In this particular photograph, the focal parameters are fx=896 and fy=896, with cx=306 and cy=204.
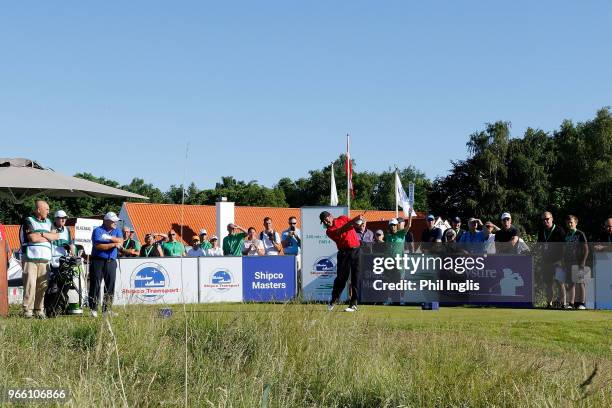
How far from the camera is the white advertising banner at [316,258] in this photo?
2000 cm

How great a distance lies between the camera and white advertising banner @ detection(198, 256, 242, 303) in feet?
66.5

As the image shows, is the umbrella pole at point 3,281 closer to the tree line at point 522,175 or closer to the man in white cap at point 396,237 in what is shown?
the man in white cap at point 396,237

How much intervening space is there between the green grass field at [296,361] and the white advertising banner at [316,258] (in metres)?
6.37

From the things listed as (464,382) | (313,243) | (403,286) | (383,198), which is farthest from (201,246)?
(383,198)

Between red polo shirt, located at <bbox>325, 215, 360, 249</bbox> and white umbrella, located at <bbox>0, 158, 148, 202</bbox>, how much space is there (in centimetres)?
519

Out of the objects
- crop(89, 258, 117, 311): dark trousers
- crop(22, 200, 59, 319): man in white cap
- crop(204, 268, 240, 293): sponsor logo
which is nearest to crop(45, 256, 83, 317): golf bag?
crop(22, 200, 59, 319): man in white cap

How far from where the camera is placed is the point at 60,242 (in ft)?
55.6

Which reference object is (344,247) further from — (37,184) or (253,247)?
(37,184)

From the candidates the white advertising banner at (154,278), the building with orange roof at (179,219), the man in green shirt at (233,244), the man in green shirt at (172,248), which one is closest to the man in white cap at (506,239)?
the man in green shirt at (233,244)

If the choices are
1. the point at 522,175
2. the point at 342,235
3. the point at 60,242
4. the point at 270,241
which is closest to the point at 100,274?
the point at 60,242

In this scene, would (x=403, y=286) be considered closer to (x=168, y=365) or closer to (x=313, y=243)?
(x=313, y=243)

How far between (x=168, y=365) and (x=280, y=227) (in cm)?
6405

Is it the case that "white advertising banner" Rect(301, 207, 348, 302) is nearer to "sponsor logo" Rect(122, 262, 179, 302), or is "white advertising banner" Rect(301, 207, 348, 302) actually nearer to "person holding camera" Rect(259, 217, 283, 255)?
"person holding camera" Rect(259, 217, 283, 255)

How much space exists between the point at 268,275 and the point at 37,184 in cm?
571
